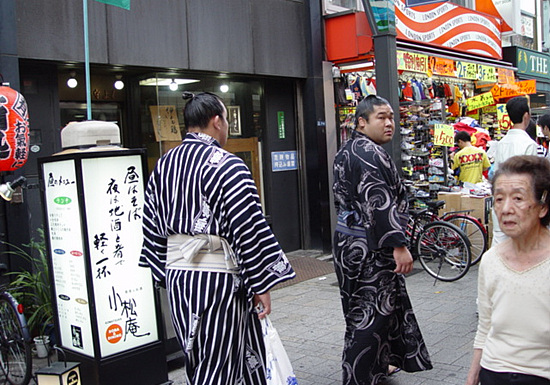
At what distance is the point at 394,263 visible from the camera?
409 cm

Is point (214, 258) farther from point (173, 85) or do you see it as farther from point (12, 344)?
point (173, 85)

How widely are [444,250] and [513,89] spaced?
723cm

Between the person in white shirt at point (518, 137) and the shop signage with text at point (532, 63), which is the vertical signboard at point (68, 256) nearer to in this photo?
the person in white shirt at point (518, 137)

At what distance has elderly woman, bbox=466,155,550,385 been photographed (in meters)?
2.24

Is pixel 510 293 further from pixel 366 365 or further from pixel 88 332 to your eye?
pixel 88 332

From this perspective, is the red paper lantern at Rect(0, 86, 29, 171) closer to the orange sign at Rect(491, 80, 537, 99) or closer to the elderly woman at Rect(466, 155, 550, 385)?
the elderly woman at Rect(466, 155, 550, 385)

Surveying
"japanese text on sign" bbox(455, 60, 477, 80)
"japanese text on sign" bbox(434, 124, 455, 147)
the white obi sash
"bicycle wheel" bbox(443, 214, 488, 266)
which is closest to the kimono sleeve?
the white obi sash

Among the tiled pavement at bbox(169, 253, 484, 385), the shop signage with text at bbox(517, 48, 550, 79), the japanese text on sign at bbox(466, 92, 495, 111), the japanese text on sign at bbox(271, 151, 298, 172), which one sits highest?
the shop signage with text at bbox(517, 48, 550, 79)

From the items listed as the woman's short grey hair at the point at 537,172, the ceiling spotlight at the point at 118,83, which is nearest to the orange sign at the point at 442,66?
the ceiling spotlight at the point at 118,83

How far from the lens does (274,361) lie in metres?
3.25

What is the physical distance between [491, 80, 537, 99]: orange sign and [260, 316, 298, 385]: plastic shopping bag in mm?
11573

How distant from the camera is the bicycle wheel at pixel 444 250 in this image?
7.88 meters

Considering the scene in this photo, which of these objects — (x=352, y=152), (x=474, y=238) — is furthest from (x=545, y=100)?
(x=352, y=152)

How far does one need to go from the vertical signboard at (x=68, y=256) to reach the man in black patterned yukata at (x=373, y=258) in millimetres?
1822
